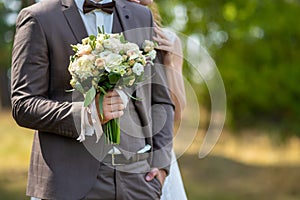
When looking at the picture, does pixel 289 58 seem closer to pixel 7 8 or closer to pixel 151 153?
pixel 7 8

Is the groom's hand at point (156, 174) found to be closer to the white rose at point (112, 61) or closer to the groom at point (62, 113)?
the groom at point (62, 113)

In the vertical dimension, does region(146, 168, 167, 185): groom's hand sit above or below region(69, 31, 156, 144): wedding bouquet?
below

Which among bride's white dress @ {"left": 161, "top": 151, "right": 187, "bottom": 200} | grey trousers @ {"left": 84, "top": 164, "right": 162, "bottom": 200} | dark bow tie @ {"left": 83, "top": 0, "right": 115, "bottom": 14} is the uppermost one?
dark bow tie @ {"left": 83, "top": 0, "right": 115, "bottom": 14}

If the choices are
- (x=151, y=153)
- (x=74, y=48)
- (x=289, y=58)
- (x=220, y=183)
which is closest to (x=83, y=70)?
(x=74, y=48)

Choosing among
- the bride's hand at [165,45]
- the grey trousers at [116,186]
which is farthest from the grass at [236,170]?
the grey trousers at [116,186]

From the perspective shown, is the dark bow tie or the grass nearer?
the dark bow tie

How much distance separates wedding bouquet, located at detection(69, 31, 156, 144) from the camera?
2.93 m

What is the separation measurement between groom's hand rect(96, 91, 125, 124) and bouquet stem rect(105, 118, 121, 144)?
8cm

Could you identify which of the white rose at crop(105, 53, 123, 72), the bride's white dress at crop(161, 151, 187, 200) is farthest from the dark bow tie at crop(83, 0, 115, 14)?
the bride's white dress at crop(161, 151, 187, 200)

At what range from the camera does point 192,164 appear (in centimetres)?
1342

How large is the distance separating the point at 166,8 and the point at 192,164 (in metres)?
3.23

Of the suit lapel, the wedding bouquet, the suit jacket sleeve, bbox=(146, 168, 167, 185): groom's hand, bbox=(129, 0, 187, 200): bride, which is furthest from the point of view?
bbox=(129, 0, 187, 200): bride

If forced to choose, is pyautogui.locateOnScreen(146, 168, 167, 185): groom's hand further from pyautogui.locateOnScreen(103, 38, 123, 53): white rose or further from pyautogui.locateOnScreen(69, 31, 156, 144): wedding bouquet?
pyautogui.locateOnScreen(103, 38, 123, 53): white rose

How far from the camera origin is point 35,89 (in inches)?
122
